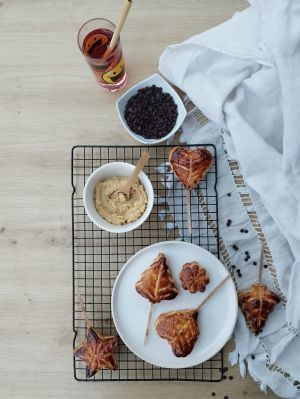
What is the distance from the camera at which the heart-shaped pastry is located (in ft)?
5.11

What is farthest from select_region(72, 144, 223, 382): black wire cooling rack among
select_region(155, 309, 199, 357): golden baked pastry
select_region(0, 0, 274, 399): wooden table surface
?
select_region(155, 309, 199, 357): golden baked pastry

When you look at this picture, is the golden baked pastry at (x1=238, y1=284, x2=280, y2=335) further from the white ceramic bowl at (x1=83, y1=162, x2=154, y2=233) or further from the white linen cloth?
the white ceramic bowl at (x1=83, y1=162, x2=154, y2=233)

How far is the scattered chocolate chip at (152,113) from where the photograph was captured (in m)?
1.61

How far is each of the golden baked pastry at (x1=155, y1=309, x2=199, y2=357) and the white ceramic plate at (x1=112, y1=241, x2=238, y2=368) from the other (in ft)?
0.16

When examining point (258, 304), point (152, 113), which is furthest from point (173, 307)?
point (152, 113)

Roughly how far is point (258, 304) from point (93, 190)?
56 centimetres

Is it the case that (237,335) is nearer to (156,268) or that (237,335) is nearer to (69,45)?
(156,268)

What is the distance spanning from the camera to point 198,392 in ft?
5.36

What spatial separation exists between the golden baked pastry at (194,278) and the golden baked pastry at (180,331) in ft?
0.25

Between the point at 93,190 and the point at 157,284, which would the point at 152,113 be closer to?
the point at 93,190

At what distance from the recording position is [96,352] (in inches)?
60.6

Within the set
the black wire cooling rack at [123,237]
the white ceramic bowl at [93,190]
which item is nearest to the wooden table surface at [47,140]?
the black wire cooling rack at [123,237]

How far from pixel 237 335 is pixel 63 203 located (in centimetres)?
64

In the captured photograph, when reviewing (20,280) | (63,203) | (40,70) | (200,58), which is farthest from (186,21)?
(20,280)
